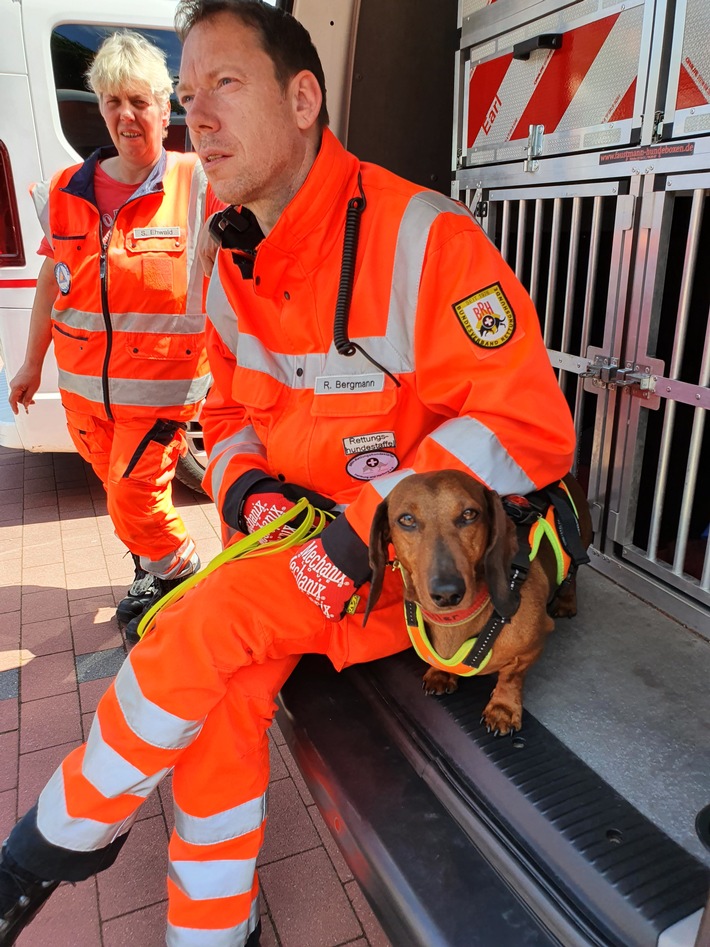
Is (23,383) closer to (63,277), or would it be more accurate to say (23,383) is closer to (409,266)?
(63,277)

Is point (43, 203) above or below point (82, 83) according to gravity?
below

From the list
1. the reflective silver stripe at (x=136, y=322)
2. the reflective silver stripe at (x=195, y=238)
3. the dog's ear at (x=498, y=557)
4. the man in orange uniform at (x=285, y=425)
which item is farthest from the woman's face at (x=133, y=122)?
the dog's ear at (x=498, y=557)

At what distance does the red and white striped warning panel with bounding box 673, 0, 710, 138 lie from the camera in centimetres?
187

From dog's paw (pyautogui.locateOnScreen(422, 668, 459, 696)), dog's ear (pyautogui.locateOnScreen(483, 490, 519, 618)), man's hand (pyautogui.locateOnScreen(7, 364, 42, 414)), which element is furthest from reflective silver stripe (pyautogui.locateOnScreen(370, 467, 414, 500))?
man's hand (pyautogui.locateOnScreen(7, 364, 42, 414))

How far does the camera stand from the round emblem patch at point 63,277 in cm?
299

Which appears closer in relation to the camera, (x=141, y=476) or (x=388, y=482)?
(x=388, y=482)

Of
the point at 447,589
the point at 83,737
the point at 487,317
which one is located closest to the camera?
the point at 447,589

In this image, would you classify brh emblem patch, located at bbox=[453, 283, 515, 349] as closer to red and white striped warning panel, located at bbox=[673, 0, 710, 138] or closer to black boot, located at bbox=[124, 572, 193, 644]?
red and white striped warning panel, located at bbox=[673, 0, 710, 138]

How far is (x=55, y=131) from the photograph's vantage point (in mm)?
4137

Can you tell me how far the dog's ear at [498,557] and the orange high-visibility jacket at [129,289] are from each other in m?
1.93

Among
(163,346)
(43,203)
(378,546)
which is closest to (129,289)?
(163,346)

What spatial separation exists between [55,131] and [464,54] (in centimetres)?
254

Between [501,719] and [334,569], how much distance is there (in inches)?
20.0

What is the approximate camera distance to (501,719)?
165 centimetres
